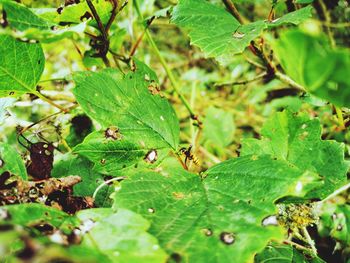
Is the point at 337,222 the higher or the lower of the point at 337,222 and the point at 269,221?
the lower

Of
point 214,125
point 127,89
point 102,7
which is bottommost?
point 214,125

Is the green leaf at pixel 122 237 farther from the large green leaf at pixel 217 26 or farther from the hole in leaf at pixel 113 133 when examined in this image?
the large green leaf at pixel 217 26

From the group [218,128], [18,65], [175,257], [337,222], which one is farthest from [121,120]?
[218,128]

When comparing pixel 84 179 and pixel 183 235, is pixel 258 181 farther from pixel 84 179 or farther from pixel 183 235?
pixel 84 179

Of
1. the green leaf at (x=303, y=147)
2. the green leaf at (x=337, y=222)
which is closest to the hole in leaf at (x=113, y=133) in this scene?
the green leaf at (x=303, y=147)

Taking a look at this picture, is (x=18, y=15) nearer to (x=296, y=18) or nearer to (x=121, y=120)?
(x=121, y=120)

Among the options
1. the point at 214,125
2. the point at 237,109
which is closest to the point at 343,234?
the point at 214,125

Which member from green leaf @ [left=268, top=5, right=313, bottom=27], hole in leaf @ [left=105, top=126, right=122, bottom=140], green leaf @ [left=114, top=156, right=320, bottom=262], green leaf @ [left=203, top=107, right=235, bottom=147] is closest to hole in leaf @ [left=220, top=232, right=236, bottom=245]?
green leaf @ [left=114, top=156, right=320, bottom=262]
